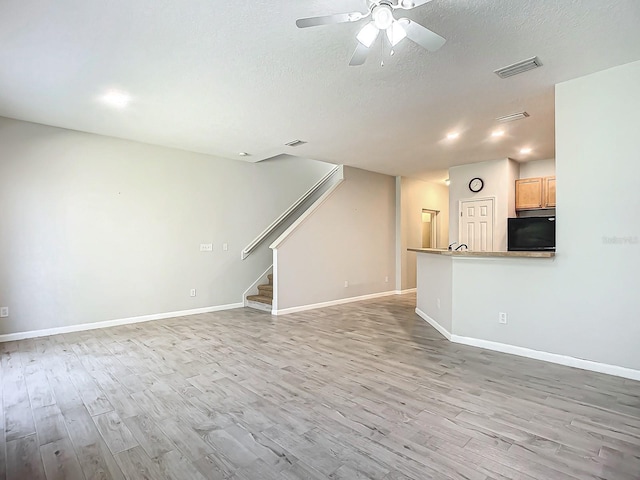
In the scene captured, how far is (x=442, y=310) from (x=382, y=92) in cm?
288

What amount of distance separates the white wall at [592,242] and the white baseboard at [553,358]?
0.14ft

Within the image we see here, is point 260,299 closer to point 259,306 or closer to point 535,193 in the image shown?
point 259,306

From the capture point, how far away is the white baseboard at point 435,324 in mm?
4359

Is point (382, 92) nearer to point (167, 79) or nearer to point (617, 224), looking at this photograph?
point (167, 79)

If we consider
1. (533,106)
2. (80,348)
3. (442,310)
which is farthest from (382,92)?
(80,348)

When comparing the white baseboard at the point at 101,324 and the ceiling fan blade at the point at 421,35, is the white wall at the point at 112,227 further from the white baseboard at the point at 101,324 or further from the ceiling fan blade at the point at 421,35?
the ceiling fan blade at the point at 421,35

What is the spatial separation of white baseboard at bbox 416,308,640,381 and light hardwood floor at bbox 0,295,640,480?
0.12 m

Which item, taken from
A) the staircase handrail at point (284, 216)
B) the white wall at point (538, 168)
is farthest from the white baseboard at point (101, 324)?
the white wall at point (538, 168)

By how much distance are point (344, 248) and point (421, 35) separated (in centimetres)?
513

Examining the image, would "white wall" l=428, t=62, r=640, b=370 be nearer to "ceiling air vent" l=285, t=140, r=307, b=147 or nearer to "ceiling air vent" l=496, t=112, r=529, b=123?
"ceiling air vent" l=496, t=112, r=529, b=123

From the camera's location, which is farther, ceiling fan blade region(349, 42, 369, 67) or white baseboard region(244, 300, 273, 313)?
white baseboard region(244, 300, 273, 313)

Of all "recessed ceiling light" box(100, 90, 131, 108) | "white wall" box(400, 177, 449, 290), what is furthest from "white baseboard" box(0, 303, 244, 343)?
"white wall" box(400, 177, 449, 290)

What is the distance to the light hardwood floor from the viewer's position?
1868 mm

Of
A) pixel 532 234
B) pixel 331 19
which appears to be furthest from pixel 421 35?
pixel 532 234
